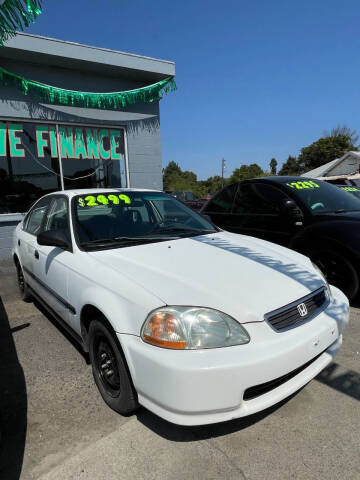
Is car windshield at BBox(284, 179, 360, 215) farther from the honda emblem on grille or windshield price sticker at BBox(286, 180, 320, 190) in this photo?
the honda emblem on grille

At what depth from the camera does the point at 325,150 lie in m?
51.9

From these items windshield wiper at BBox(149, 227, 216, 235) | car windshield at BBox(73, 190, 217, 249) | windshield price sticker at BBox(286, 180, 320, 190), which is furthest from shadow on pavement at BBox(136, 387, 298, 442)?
windshield price sticker at BBox(286, 180, 320, 190)

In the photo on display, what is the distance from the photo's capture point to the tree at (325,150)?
50.3 m

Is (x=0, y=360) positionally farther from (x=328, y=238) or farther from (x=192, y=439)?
(x=328, y=238)

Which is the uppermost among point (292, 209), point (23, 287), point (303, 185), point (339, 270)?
point (303, 185)

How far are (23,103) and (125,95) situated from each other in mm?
2229

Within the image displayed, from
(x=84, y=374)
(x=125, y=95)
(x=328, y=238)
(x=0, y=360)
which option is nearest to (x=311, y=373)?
(x=84, y=374)

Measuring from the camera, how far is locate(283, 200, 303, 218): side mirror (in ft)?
14.0

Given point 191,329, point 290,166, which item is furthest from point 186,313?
point 290,166

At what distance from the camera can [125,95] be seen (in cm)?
776

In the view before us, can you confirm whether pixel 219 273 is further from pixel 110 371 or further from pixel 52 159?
pixel 52 159

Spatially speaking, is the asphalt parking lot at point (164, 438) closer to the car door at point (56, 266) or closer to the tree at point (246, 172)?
the car door at point (56, 266)

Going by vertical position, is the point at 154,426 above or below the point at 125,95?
below

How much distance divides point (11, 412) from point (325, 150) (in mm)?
57237
